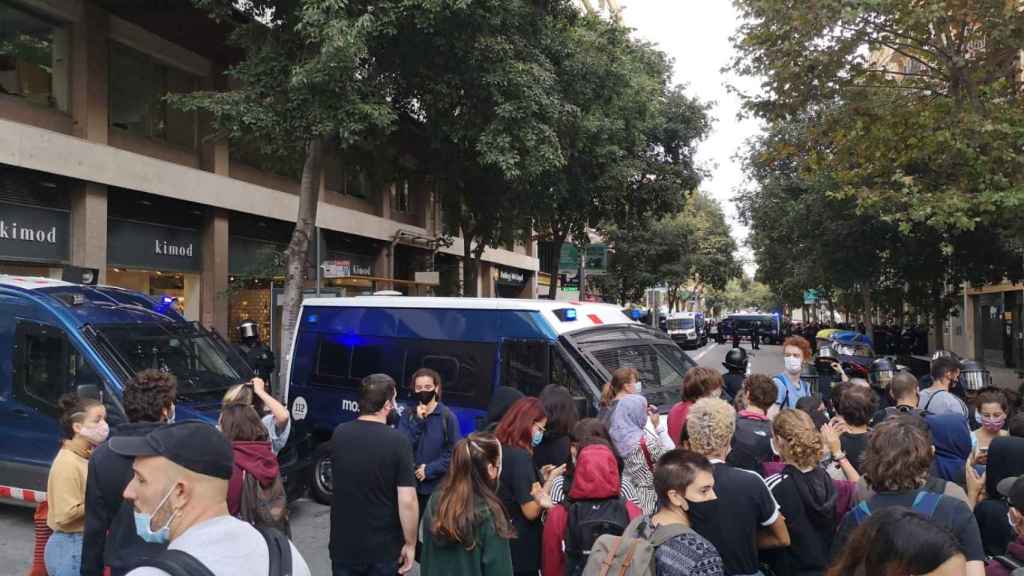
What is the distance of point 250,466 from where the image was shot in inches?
142

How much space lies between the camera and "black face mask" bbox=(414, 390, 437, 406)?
203 inches

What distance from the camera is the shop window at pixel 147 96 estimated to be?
1447 centimetres

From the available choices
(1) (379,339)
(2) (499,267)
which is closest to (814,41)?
(1) (379,339)

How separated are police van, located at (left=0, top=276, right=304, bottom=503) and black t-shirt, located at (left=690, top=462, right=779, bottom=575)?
5.21 m

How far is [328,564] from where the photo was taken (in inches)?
254

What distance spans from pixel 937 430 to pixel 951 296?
24133mm

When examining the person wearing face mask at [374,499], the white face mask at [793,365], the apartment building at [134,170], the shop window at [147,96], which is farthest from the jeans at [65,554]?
the shop window at [147,96]

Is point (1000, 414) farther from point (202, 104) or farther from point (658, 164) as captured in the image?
point (658, 164)

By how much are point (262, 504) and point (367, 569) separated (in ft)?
2.63

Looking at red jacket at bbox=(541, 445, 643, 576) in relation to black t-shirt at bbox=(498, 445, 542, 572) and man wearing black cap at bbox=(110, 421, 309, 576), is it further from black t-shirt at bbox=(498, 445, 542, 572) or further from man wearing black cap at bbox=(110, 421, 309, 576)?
man wearing black cap at bbox=(110, 421, 309, 576)

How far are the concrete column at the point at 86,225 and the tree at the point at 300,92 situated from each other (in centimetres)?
266

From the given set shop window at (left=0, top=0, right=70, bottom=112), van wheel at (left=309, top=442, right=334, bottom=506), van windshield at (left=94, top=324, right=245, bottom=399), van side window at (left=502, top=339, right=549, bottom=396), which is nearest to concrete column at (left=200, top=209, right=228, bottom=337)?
shop window at (left=0, top=0, right=70, bottom=112)

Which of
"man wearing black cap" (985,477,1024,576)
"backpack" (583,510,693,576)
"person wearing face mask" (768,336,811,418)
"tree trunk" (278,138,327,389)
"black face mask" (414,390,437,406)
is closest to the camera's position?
"backpack" (583,510,693,576)

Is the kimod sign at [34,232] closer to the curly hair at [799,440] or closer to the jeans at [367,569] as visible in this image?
the jeans at [367,569]
